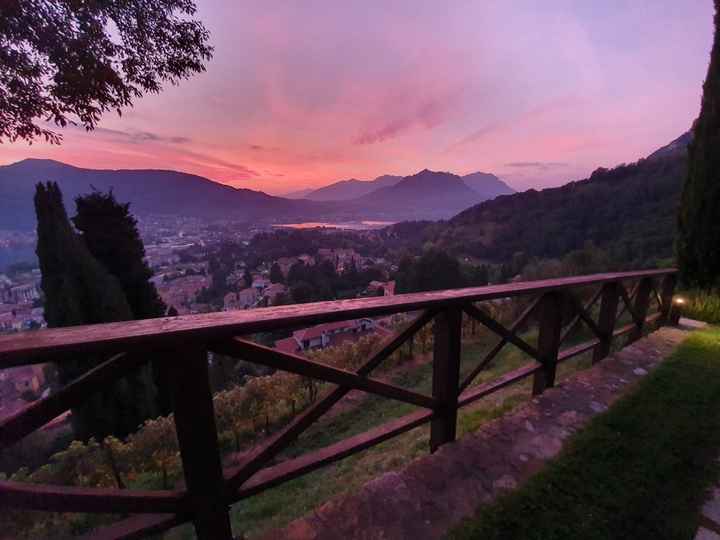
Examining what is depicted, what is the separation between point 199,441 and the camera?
1271 mm

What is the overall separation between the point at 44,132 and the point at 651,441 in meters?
6.13

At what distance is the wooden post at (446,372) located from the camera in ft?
6.38

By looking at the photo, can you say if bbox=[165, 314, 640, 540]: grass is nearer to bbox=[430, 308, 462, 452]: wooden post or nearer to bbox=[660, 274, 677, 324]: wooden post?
bbox=[430, 308, 462, 452]: wooden post

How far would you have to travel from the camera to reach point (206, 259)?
2414 inches

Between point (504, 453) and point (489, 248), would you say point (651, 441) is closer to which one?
point (504, 453)

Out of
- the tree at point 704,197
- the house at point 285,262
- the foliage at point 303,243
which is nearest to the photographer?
the tree at point 704,197

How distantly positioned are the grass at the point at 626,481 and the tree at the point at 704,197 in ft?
Result: 19.2

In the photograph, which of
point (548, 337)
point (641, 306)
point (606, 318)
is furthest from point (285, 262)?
point (548, 337)

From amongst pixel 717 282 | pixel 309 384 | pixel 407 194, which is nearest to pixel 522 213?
pixel 717 282

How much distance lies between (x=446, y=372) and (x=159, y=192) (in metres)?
143

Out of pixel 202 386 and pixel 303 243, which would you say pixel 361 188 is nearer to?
pixel 303 243

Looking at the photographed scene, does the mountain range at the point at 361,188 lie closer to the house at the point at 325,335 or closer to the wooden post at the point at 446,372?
the house at the point at 325,335

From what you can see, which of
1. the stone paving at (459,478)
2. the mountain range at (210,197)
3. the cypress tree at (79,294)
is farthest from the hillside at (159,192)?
the stone paving at (459,478)

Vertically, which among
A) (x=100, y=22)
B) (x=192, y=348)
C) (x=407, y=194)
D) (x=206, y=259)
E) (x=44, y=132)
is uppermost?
(x=407, y=194)
